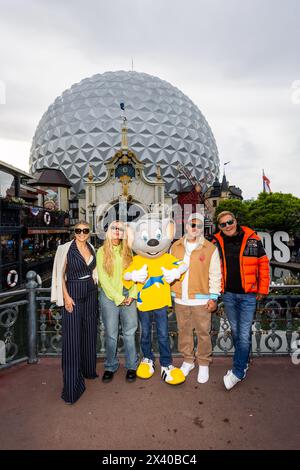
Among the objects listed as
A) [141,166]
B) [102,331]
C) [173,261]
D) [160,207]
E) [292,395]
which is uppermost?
[141,166]

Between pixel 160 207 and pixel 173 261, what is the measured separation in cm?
2806

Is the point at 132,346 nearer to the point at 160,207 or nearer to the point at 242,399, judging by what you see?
the point at 242,399

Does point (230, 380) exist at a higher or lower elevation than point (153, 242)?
lower

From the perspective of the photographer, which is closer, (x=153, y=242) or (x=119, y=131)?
(x=153, y=242)

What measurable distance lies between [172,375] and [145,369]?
44cm

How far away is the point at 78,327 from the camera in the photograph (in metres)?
3.59

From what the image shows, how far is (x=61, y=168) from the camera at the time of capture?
37625mm

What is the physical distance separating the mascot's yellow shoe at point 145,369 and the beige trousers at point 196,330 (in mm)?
533

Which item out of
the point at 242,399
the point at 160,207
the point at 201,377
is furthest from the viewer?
the point at 160,207

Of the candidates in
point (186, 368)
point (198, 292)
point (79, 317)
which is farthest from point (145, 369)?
point (198, 292)

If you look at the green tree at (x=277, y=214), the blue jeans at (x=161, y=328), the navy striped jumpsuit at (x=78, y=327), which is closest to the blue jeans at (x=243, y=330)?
the blue jeans at (x=161, y=328)

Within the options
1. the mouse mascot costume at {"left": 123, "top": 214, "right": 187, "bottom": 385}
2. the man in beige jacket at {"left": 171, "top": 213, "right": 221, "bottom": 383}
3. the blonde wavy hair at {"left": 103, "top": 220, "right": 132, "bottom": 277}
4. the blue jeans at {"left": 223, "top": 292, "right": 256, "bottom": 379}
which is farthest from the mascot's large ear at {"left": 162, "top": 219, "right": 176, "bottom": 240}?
the blue jeans at {"left": 223, "top": 292, "right": 256, "bottom": 379}

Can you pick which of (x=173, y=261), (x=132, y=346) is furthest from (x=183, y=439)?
(x=173, y=261)

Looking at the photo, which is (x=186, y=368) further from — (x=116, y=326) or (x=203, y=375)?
(x=116, y=326)
